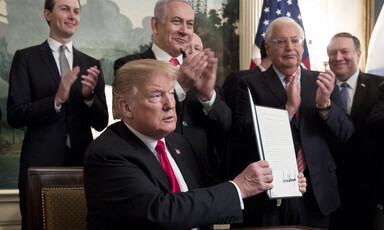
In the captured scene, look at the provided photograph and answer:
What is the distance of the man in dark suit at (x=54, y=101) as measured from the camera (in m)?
3.57

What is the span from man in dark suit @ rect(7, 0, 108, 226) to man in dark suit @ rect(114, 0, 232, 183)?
1.26ft

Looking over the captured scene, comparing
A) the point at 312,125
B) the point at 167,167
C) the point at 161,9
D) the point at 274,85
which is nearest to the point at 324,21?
the point at 274,85

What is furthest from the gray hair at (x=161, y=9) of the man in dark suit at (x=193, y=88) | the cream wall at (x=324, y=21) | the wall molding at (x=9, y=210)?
the cream wall at (x=324, y=21)

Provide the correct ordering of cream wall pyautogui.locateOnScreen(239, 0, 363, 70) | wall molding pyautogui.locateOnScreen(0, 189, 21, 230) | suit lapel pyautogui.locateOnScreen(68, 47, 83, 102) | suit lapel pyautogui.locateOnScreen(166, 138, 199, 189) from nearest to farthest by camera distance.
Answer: suit lapel pyautogui.locateOnScreen(166, 138, 199, 189) → suit lapel pyautogui.locateOnScreen(68, 47, 83, 102) → wall molding pyautogui.locateOnScreen(0, 189, 21, 230) → cream wall pyautogui.locateOnScreen(239, 0, 363, 70)

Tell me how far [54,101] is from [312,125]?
1756 millimetres

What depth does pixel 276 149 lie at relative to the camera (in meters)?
2.61

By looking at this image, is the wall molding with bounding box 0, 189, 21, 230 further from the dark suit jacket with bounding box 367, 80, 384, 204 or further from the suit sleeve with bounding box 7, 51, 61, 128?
the dark suit jacket with bounding box 367, 80, 384, 204

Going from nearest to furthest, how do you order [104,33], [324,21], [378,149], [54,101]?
[54,101] < [378,149] < [104,33] < [324,21]

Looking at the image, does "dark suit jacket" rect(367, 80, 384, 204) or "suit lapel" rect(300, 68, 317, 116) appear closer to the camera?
"suit lapel" rect(300, 68, 317, 116)

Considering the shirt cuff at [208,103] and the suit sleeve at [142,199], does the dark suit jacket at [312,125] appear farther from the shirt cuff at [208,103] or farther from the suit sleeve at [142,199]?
the suit sleeve at [142,199]

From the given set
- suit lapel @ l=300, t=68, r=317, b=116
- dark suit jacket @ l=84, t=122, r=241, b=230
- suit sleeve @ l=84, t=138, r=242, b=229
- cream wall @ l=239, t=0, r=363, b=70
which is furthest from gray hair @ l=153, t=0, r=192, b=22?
cream wall @ l=239, t=0, r=363, b=70

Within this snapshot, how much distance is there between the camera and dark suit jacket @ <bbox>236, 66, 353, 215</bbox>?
11.4ft

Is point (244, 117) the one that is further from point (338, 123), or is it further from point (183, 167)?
point (183, 167)

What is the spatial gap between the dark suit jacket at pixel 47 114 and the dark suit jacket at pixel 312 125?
102 cm
